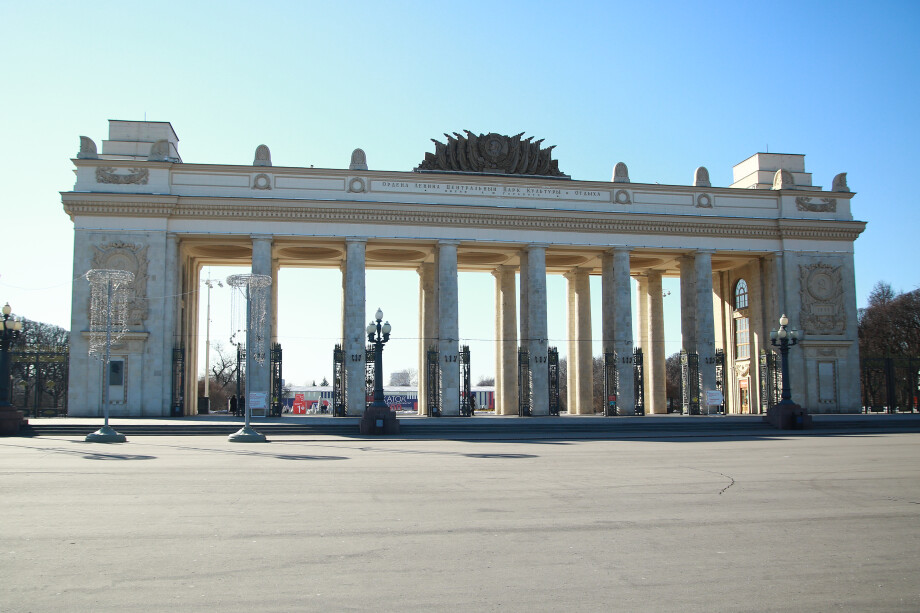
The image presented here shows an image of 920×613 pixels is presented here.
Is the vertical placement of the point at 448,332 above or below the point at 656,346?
above

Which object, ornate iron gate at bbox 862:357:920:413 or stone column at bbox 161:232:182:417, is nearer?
stone column at bbox 161:232:182:417

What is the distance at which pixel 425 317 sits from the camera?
4350cm

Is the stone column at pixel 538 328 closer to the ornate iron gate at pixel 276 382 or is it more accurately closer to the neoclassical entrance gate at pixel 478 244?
the neoclassical entrance gate at pixel 478 244

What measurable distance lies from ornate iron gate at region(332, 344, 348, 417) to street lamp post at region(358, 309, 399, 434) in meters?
9.82

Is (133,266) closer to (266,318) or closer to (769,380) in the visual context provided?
(266,318)

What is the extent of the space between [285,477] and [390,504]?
379 centimetres

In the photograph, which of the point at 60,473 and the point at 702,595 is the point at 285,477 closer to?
the point at 60,473

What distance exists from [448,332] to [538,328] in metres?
4.68

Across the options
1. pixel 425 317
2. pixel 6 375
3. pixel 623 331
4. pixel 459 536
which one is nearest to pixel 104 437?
pixel 6 375

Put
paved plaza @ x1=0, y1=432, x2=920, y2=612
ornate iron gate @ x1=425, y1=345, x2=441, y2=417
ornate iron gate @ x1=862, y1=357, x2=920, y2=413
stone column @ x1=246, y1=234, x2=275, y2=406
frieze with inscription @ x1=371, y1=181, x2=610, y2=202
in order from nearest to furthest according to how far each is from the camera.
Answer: paved plaza @ x1=0, y1=432, x2=920, y2=612
stone column @ x1=246, y1=234, x2=275, y2=406
ornate iron gate @ x1=425, y1=345, x2=441, y2=417
frieze with inscription @ x1=371, y1=181, x2=610, y2=202
ornate iron gate @ x1=862, y1=357, x2=920, y2=413

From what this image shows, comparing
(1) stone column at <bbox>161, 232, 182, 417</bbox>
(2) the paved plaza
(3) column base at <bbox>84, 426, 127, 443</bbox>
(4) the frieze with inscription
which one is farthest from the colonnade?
(2) the paved plaza

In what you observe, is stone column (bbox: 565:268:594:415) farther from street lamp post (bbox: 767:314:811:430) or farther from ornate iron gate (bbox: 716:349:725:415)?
street lamp post (bbox: 767:314:811:430)

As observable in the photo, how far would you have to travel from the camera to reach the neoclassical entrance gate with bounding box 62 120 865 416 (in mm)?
35781

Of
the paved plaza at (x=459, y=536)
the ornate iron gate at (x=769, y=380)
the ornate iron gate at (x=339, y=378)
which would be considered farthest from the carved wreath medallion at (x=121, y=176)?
the ornate iron gate at (x=769, y=380)
